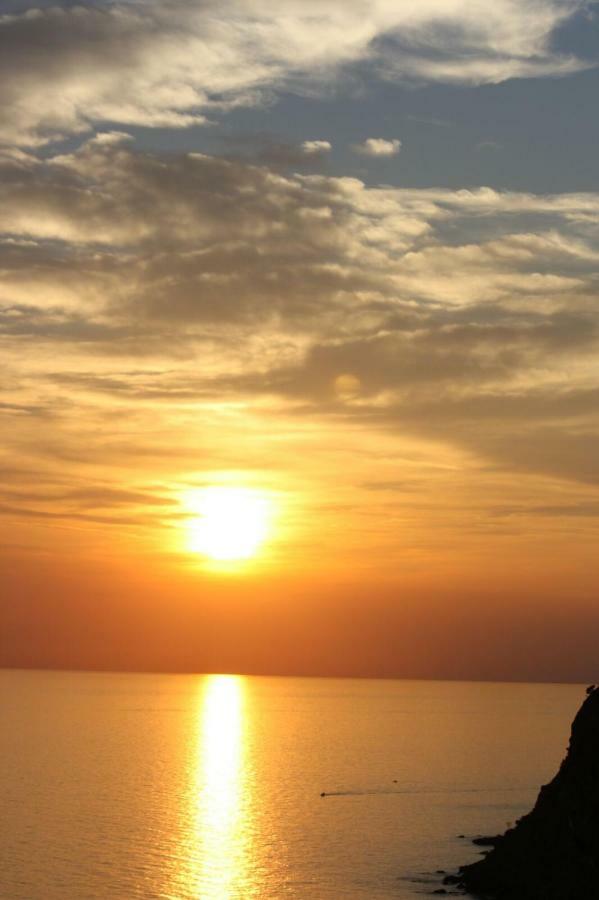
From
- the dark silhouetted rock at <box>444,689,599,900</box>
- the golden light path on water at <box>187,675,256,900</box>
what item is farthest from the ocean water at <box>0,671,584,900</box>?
the dark silhouetted rock at <box>444,689,599,900</box>

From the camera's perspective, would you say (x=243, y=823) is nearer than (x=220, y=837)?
No

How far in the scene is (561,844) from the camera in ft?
211

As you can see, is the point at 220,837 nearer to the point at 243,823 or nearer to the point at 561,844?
the point at 243,823

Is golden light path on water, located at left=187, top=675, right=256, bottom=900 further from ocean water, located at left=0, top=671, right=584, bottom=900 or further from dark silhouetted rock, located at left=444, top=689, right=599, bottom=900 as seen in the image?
dark silhouetted rock, located at left=444, top=689, right=599, bottom=900

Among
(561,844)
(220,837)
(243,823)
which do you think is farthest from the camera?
(243,823)

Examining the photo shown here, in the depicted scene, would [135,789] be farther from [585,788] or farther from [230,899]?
[585,788]

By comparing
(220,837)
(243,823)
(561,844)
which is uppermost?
(243,823)

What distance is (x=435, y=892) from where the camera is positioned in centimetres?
7456

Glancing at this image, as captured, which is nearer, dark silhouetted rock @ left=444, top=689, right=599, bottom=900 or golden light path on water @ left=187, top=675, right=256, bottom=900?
dark silhouetted rock @ left=444, top=689, right=599, bottom=900

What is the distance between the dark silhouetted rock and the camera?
61.9 meters

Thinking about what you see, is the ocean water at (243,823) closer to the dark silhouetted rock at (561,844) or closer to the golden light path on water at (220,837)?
the golden light path on water at (220,837)

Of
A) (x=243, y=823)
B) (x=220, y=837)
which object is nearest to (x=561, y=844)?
(x=220, y=837)

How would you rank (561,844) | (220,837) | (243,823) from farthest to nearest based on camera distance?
(243,823), (220,837), (561,844)

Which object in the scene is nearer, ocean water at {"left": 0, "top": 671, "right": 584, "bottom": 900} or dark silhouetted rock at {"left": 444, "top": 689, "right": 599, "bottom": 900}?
dark silhouetted rock at {"left": 444, "top": 689, "right": 599, "bottom": 900}
